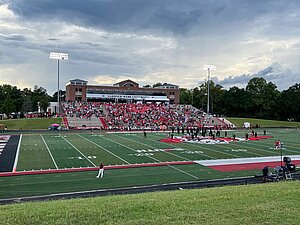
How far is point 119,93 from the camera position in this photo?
95625 mm

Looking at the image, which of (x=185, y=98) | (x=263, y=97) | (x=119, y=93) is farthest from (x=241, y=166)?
(x=185, y=98)

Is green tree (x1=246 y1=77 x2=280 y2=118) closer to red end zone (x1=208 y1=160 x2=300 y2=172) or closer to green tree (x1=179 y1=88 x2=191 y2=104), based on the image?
green tree (x1=179 y1=88 x2=191 y2=104)

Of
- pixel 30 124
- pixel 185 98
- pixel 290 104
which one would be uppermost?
pixel 185 98

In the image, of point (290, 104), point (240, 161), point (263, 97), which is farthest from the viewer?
point (263, 97)

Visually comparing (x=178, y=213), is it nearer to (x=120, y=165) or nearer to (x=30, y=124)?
(x=120, y=165)

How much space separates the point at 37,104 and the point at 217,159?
98.6 metres

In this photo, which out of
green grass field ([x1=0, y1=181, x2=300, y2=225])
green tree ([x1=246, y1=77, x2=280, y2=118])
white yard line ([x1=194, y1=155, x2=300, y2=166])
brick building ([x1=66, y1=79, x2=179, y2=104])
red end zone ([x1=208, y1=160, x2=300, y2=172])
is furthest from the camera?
green tree ([x1=246, y1=77, x2=280, y2=118])

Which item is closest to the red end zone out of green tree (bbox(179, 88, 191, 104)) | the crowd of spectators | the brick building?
the crowd of spectators

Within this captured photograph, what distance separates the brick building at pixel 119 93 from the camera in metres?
91.9

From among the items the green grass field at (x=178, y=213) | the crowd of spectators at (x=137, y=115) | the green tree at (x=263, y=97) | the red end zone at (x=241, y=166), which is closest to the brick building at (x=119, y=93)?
the crowd of spectators at (x=137, y=115)

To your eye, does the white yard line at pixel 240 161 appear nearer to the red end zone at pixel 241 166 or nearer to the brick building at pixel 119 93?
the red end zone at pixel 241 166

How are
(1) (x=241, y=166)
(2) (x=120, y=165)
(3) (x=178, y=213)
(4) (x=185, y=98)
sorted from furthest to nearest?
(4) (x=185, y=98) < (1) (x=241, y=166) < (2) (x=120, y=165) < (3) (x=178, y=213)

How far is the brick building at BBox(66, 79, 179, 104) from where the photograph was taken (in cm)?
9194

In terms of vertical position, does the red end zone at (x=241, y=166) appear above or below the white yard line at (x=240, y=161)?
below
